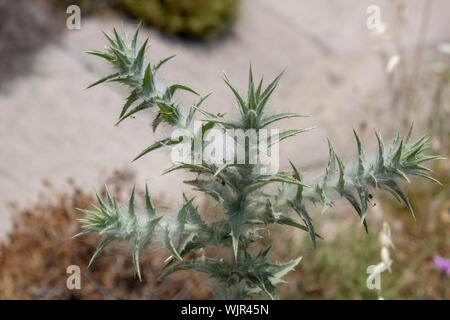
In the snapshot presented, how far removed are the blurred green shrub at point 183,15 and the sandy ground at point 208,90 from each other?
11 cm

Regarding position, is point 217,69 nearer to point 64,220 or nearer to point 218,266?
point 64,220

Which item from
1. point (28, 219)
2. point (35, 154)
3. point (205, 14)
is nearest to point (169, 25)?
point (205, 14)

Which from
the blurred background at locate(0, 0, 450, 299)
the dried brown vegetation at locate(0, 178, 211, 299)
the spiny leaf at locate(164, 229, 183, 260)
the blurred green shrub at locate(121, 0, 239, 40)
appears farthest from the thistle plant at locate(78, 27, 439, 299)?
the blurred green shrub at locate(121, 0, 239, 40)

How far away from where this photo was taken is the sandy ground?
3148 mm

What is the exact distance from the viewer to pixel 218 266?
1.19 meters

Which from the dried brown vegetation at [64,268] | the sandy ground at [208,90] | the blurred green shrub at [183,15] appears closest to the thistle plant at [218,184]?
the dried brown vegetation at [64,268]

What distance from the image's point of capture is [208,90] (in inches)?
163

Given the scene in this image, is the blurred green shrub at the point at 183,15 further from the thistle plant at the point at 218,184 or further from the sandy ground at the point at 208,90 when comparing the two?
the thistle plant at the point at 218,184

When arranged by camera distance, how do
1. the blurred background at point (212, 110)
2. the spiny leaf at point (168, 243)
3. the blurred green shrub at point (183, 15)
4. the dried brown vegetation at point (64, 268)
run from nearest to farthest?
the spiny leaf at point (168, 243), the dried brown vegetation at point (64, 268), the blurred background at point (212, 110), the blurred green shrub at point (183, 15)

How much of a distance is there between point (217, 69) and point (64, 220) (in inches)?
96.1

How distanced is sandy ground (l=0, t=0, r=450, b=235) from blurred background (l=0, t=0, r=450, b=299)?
0.04 feet

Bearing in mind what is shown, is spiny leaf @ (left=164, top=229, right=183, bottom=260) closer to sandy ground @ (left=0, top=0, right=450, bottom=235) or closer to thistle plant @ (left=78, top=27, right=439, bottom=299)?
thistle plant @ (left=78, top=27, right=439, bottom=299)

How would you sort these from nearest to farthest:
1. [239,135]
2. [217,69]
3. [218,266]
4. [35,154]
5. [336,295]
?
[239,135] < [218,266] < [336,295] < [35,154] < [217,69]

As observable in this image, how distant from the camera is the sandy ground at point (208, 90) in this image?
315 cm
